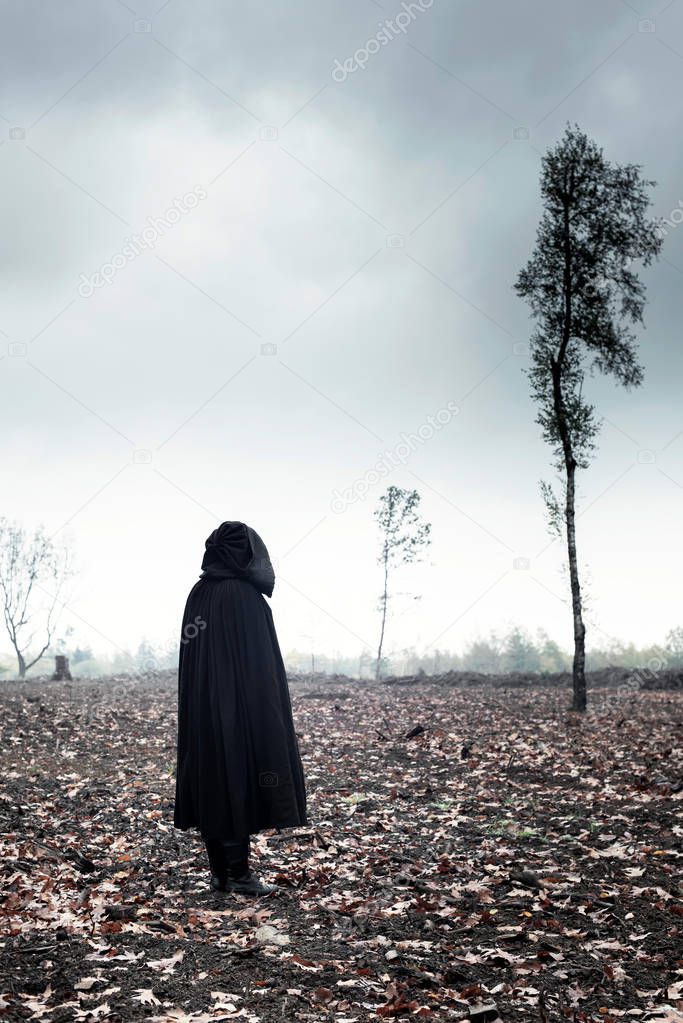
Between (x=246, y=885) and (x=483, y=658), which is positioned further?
(x=483, y=658)

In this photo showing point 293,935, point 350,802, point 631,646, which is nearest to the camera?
point 293,935

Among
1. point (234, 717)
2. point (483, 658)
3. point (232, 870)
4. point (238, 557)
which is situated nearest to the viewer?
point (234, 717)

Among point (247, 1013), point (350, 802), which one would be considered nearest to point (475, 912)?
point (247, 1013)

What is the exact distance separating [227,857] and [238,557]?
267 centimetres

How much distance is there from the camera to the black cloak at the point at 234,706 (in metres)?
6.35

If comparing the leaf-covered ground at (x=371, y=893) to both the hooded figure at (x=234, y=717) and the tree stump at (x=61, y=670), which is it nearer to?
the hooded figure at (x=234, y=717)

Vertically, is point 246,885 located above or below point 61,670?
below

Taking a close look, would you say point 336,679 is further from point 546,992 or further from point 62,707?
point 546,992

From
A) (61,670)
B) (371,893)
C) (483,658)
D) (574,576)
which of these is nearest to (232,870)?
(371,893)

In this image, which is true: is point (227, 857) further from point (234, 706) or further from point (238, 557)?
point (238, 557)

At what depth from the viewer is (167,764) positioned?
13117mm

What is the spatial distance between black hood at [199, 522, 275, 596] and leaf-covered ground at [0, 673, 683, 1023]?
280 centimetres

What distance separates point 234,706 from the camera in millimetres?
6492

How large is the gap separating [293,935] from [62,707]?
14561mm
